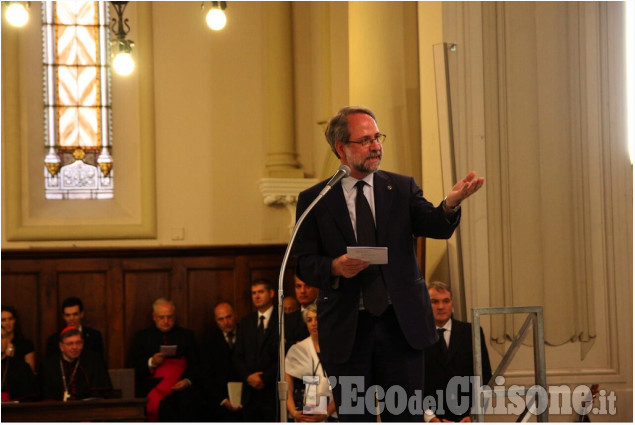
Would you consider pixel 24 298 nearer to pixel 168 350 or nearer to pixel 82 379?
pixel 168 350

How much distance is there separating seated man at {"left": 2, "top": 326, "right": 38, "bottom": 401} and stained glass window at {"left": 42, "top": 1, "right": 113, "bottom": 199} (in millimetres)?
2659

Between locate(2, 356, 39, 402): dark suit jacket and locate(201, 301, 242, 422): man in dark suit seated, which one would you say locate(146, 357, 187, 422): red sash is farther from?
locate(2, 356, 39, 402): dark suit jacket

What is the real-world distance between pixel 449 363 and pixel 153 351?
422cm

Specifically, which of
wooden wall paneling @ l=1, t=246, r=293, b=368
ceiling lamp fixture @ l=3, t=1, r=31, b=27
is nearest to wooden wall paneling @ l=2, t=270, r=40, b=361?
wooden wall paneling @ l=1, t=246, r=293, b=368

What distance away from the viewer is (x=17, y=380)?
803 cm

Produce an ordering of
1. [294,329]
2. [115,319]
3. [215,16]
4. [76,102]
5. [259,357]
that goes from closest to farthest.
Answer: [215,16] < [294,329] < [259,357] < [115,319] < [76,102]

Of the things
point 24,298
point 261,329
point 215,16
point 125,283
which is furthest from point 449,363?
point 24,298

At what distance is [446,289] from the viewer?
19.1 ft

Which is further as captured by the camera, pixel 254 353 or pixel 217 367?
pixel 217 367

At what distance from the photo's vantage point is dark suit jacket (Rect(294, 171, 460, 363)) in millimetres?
3332

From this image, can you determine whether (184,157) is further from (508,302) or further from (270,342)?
(508,302)

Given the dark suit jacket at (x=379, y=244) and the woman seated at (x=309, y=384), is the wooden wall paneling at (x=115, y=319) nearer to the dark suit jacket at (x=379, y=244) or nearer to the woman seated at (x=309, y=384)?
the woman seated at (x=309, y=384)

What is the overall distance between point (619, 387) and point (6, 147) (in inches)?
270

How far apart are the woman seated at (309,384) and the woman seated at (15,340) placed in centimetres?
305
